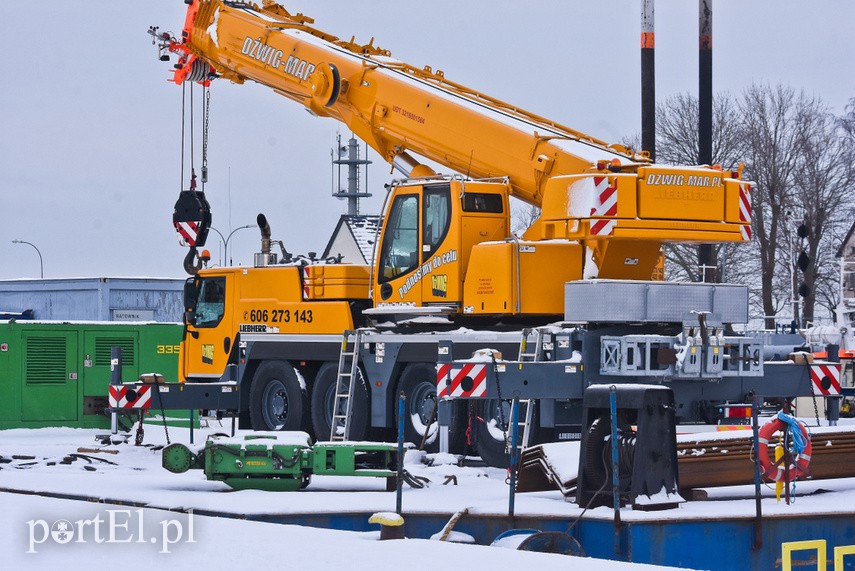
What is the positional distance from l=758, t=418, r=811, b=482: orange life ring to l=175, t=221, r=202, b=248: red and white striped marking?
11424 millimetres

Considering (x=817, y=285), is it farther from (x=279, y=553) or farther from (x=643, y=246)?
(x=279, y=553)

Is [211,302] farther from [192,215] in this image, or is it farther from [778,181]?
[778,181]

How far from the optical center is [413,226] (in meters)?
20.0

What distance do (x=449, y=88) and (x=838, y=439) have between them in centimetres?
790

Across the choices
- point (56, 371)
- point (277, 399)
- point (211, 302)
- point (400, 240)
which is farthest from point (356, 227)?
point (400, 240)

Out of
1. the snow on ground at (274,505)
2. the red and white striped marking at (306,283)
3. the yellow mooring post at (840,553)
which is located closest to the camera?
the snow on ground at (274,505)

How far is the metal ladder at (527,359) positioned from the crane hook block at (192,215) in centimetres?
752

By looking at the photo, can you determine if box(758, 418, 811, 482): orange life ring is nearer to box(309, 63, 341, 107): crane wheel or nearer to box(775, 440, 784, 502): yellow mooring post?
box(775, 440, 784, 502): yellow mooring post

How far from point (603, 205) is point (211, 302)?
27.5 ft

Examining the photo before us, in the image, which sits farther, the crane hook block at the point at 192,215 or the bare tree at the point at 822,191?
the bare tree at the point at 822,191

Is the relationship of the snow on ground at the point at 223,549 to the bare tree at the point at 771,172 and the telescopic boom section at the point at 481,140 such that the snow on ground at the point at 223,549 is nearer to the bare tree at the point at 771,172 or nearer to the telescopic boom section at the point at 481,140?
the telescopic boom section at the point at 481,140

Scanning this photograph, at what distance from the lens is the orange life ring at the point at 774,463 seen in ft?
46.6

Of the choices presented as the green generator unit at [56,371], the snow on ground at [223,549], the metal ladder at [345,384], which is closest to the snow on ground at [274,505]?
the snow on ground at [223,549]

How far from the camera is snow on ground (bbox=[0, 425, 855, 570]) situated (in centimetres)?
1085
